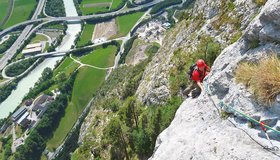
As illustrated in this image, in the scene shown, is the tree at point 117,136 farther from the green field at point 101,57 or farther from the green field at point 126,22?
the green field at point 126,22

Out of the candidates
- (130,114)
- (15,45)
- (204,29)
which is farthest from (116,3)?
(204,29)

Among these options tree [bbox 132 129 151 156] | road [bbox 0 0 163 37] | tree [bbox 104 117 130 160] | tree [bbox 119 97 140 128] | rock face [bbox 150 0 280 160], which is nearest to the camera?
rock face [bbox 150 0 280 160]

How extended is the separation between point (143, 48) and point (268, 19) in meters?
109

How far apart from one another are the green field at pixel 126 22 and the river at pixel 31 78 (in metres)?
21.2

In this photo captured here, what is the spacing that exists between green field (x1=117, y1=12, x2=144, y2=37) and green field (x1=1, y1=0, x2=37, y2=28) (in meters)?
53.6

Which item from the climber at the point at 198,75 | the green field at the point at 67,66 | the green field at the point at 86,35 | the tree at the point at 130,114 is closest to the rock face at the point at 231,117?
the climber at the point at 198,75

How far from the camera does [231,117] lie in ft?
54.2

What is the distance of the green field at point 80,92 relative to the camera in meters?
103

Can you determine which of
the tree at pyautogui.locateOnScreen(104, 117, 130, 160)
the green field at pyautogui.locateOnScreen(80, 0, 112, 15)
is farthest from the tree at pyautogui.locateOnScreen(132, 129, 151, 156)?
the green field at pyautogui.locateOnScreen(80, 0, 112, 15)

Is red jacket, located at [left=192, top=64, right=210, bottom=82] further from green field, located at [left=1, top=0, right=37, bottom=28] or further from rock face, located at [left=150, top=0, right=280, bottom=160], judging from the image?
green field, located at [left=1, top=0, right=37, bottom=28]

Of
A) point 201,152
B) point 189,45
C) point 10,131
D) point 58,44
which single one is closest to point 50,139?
point 10,131

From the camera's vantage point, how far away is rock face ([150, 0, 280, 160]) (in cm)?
1457

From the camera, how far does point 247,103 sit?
1573 cm

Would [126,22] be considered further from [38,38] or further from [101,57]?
[38,38]
